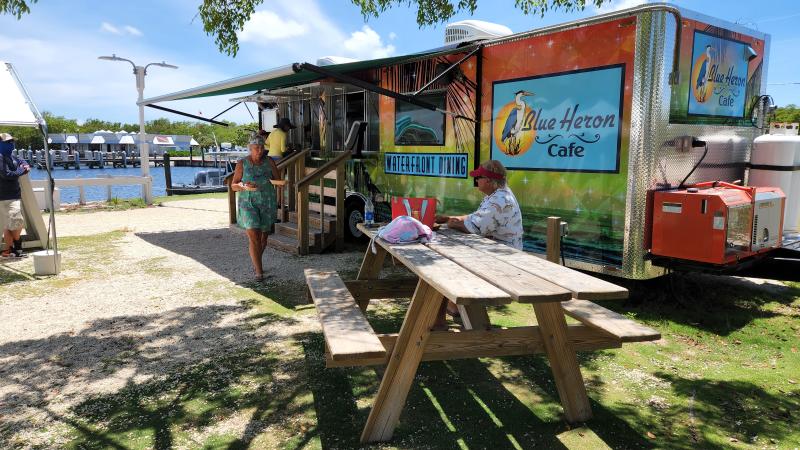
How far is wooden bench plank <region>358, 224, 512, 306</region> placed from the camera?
2.29 metres

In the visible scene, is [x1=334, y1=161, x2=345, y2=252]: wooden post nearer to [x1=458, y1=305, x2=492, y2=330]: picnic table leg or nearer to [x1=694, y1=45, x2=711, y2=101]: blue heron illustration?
[x1=458, y1=305, x2=492, y2=330]: picnic table leg

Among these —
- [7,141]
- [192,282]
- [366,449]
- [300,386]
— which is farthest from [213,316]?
[7,141]

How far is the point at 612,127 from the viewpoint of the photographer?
4.88 metres

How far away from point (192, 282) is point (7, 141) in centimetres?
340

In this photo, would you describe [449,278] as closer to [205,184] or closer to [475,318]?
[475,318]

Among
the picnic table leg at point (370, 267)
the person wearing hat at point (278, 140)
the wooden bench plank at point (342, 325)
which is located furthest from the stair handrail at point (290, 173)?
the wooden bench plank at point (342, 325)

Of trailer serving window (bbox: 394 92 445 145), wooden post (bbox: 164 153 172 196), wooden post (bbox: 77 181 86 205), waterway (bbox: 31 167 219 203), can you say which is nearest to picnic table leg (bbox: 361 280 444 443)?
trailer serving window (bbox: 394 92 445 145)

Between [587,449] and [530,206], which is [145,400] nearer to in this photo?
[587,449]

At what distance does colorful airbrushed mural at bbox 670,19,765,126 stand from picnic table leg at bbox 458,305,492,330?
2568 millimetres

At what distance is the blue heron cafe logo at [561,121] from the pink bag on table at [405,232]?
2206 mm

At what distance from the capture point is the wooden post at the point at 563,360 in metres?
2.93

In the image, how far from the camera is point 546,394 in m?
3.44

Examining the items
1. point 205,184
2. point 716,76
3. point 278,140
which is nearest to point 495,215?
point 716,76

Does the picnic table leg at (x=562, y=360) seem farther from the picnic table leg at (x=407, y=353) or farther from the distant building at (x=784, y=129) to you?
the distant building at (x=784, y=129)
